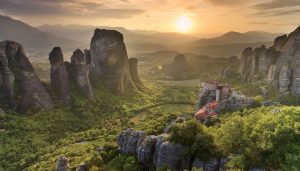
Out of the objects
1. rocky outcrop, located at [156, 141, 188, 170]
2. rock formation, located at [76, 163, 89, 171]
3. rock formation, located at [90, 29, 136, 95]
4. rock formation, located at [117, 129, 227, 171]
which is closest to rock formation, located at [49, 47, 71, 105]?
rock formation, located at [90, 29, 136, 95]

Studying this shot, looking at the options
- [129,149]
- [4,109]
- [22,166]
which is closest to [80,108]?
[4,109]

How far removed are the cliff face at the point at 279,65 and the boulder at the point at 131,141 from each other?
74.3 metres

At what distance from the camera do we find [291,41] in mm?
142875

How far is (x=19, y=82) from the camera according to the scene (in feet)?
411

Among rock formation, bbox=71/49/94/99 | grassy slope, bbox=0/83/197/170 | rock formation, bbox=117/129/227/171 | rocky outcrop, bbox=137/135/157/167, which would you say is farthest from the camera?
rock formation, bbox=71/49/94/99

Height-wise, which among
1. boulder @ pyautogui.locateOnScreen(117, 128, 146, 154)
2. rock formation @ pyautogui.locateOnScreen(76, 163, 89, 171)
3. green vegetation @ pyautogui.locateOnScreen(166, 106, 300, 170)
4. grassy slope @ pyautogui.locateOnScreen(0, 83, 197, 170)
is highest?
green vegetation @ pyautogui.locateOnScreen(166, 106, 300, 170)

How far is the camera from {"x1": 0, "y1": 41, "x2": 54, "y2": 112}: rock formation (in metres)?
122

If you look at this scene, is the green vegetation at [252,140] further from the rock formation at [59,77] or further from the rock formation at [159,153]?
the rock formation at [59,77]

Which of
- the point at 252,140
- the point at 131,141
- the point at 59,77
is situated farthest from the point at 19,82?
the point at 252,140

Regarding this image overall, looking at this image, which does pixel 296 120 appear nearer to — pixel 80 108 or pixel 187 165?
pixel 187 165

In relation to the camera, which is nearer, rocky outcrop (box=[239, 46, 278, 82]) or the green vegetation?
the green vegetation

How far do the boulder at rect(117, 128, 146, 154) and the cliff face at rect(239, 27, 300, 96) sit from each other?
7431 cm

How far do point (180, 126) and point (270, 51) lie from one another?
382 feet

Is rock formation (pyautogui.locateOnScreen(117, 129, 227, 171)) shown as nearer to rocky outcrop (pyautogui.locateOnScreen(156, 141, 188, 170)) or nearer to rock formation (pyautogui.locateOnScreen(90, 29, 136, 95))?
rocky outcrop (pyautogui.locateOnScreen(156, 141, 188, 170))
